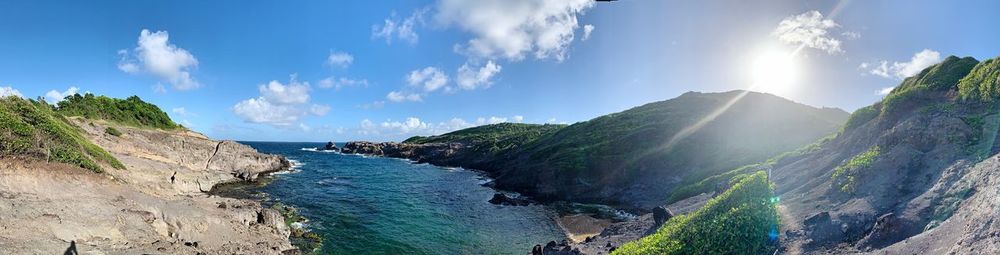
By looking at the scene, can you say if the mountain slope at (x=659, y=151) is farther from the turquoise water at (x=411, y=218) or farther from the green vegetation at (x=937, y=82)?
the green vegetation at (x=937, y=82)

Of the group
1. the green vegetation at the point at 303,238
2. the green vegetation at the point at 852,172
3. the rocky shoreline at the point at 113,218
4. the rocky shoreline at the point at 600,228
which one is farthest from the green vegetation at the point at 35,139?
the green vegetation at the point at 852,172

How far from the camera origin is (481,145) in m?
148

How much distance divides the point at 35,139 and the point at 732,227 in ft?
135

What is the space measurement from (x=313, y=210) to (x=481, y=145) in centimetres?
9999

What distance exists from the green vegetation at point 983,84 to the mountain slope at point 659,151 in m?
33.4

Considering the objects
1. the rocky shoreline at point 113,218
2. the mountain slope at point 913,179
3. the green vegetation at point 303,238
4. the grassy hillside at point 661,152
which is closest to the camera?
the mountain slope at point 913,179

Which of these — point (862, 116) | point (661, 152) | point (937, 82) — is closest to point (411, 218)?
point (862, 116)

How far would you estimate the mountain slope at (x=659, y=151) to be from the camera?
212 feet

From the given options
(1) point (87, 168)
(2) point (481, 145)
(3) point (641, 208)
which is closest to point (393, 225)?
(1) point (87, 168)

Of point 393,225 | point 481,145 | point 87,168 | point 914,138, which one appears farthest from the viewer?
point 481,145

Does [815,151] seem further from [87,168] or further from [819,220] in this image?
[87,168]

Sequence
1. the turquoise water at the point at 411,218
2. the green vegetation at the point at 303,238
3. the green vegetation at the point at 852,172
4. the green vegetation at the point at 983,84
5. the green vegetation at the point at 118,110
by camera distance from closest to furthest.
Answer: the green vegetation at the point at 983,84 → the green vegetation at the point at 852,172 → the green vegetation at the point at 303,238 → the turquoise water at the point at 411,218 → the green vegetation at the point at 118,110

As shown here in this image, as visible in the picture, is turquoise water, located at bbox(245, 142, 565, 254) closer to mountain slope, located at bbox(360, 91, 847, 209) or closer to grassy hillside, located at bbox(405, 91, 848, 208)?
mountain slope, located at bbox(360, 91, 847, 209)

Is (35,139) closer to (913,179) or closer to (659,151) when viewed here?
(913,179)
